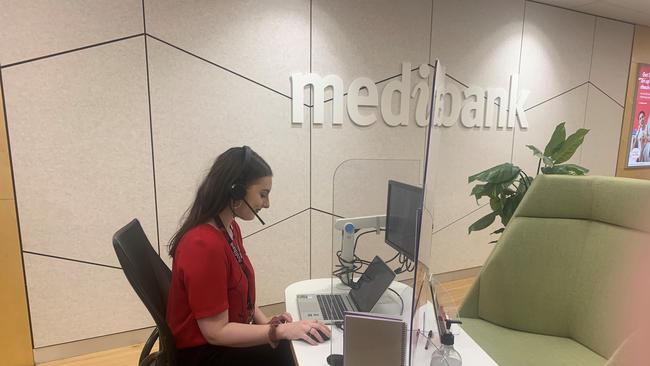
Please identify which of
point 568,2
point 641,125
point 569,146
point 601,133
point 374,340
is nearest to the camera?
point 374,340

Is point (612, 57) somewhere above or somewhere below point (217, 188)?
above

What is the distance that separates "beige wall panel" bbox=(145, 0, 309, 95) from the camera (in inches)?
89.4

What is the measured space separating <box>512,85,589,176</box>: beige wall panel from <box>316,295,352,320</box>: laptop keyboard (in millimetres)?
2936

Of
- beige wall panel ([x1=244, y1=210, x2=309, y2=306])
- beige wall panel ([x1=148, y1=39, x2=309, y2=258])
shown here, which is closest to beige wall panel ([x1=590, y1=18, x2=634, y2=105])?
beige wall panel ([x1=148, y1=39, x2=309, y2=258])

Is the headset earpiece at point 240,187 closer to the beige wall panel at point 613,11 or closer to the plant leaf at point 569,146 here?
the plant leaf at point 569,146

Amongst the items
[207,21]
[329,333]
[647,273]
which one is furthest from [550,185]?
[207,21]

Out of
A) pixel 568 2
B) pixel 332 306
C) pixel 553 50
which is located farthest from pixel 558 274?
pixel 568 2

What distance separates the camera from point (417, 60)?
9.81 ft

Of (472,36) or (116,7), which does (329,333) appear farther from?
(472,36)

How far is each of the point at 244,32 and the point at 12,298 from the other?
2.20 m

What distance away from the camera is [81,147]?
2164 millimetres

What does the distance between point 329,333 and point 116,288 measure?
73.7 inches

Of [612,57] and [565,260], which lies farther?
[612,57]

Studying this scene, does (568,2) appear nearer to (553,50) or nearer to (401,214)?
(553,50)
